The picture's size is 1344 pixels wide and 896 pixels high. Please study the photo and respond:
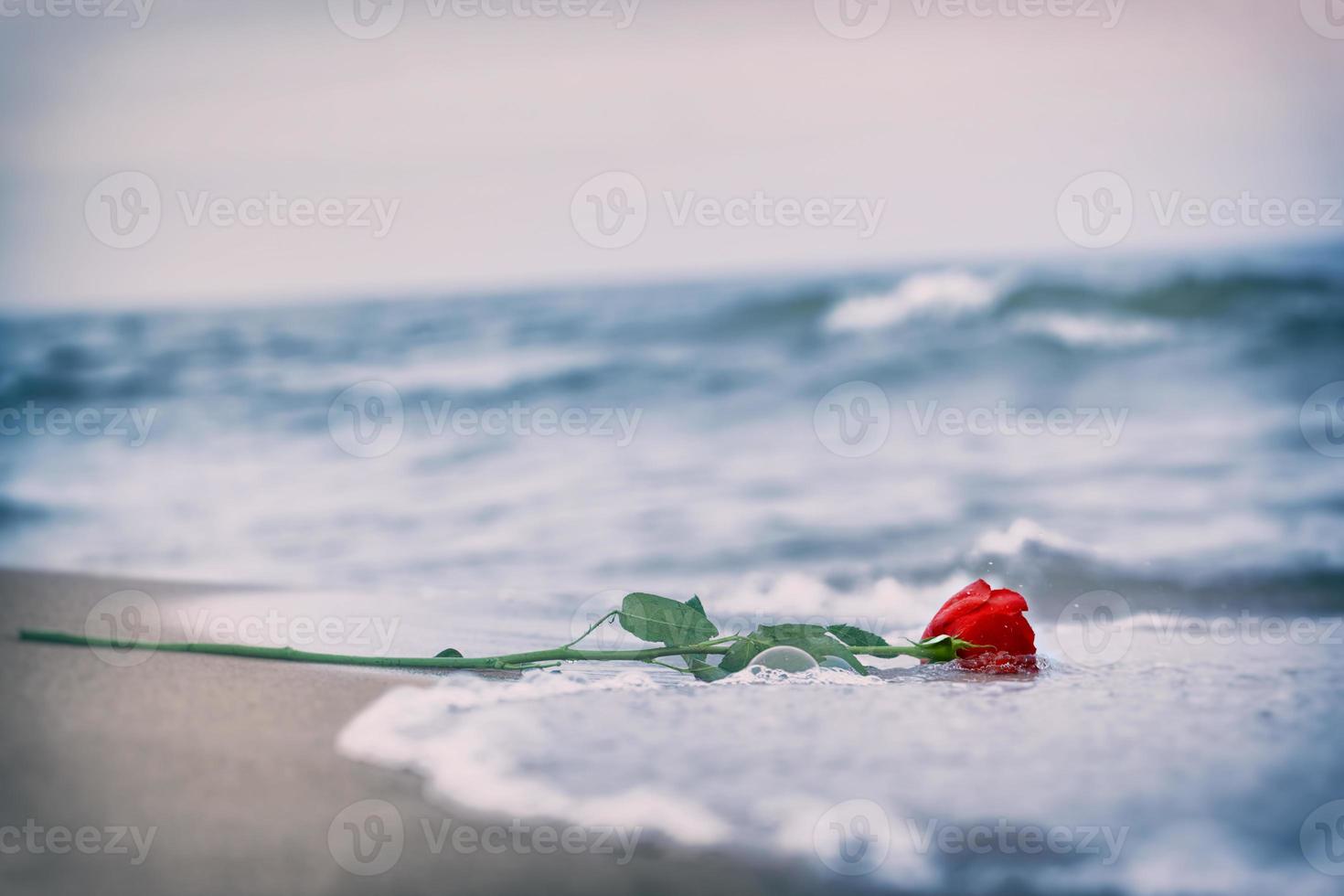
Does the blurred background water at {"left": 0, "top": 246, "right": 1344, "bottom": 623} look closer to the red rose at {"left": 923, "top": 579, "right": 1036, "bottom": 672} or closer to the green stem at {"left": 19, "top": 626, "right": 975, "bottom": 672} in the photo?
the green stem at {"left": 19, "top": 626, "right": 975, "bottom": 672}

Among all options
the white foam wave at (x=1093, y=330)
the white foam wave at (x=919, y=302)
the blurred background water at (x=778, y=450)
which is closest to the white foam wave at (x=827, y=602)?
the blurred background water at (x=778, y=450)

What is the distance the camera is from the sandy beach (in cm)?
108

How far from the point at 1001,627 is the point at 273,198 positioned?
914cm

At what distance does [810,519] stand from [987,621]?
78.6 inches

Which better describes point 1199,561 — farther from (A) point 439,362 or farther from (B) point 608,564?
(A) point 439,362

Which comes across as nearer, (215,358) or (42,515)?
(42,515)

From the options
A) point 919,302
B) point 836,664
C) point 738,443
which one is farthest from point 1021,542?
point 919,302

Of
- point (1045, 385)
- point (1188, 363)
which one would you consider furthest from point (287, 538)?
point (1188, 363)

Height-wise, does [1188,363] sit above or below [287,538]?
above

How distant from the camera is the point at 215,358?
668cm

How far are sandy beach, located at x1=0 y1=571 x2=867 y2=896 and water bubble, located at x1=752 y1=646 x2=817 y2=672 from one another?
501mm

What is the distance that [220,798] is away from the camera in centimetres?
126

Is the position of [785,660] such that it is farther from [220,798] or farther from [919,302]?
[919,302]

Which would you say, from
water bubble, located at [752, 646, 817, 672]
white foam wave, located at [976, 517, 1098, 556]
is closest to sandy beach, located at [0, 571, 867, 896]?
water bubble, located at [752, 646, 817, 672]
